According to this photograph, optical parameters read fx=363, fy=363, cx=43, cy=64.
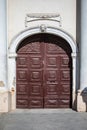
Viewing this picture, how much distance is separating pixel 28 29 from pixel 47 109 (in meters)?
2.91

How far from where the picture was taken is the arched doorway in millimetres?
12992

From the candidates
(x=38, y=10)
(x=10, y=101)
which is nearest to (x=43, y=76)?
(x=10, y=101)

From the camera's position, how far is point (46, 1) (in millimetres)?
12609

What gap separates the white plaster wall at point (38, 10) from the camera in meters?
12.6

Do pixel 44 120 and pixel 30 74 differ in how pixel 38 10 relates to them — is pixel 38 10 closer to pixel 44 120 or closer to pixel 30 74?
pixel 30 74

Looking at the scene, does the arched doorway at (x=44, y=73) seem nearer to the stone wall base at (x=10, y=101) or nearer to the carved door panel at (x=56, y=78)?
the carved door panel at (x=56, y=78)

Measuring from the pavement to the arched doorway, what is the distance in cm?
48

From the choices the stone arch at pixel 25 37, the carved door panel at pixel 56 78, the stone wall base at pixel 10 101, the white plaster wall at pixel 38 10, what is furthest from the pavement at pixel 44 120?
the white plaster wall at pixel 38 10

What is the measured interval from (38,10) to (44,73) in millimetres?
2244

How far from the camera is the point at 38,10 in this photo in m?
12.6

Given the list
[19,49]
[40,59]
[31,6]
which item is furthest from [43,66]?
[31,6]

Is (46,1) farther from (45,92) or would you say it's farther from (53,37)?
(45,92)

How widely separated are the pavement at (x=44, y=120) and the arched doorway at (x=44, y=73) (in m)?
0.48

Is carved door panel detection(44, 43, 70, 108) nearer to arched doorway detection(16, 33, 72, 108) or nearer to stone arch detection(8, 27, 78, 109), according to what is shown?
arched doorway detection(16, 33, 72, 108)
